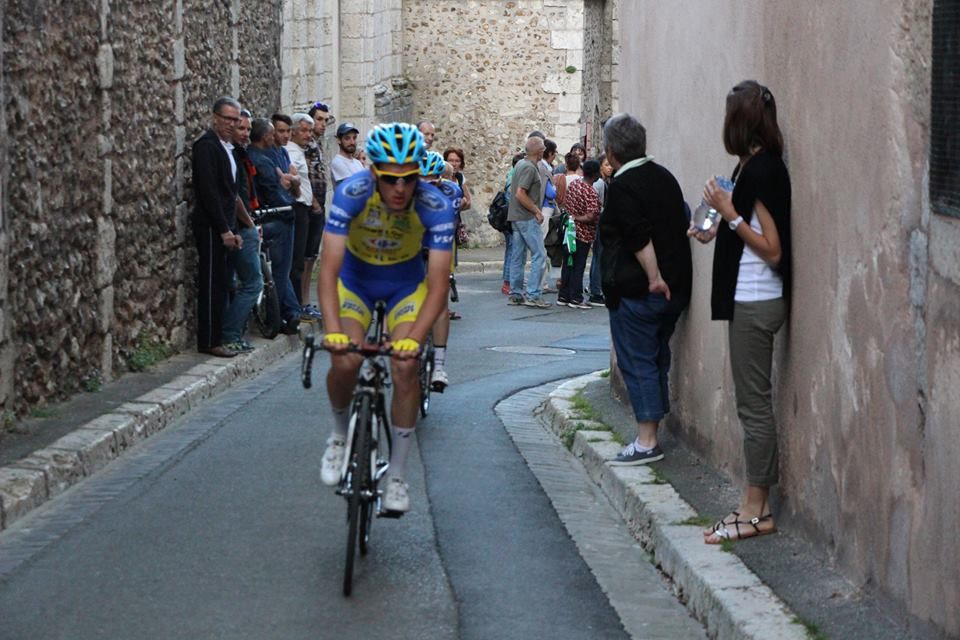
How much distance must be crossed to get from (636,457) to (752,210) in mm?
2230

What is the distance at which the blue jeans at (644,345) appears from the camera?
27.9 feet

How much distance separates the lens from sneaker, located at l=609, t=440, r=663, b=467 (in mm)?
8477

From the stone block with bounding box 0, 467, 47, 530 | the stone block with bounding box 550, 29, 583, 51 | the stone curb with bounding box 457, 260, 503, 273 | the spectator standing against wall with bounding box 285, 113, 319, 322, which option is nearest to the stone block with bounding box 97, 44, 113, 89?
the spectator standing against wall with bounding box 285, 113, 319, 322

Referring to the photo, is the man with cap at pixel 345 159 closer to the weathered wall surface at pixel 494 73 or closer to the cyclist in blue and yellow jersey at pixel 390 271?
the cyclist in blue and yellow jersey at pixel 390 271

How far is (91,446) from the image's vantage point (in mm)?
8836

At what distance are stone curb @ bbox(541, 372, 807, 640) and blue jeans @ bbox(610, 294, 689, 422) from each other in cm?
36

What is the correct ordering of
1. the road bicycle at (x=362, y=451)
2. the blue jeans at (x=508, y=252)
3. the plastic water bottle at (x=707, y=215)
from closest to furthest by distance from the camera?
the road bicycle at (x=362, y=451) → the plastic water bottle at (x=707, y=215) → the blue jeans at (x=508, y=252)

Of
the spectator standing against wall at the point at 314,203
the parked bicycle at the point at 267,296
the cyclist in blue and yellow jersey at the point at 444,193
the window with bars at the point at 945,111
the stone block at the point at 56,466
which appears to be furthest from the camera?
the spectator standing against wall at the point at 314,203

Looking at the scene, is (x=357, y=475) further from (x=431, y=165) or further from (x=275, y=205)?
(x=275, y=205)

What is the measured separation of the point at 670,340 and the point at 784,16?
3.03 metres

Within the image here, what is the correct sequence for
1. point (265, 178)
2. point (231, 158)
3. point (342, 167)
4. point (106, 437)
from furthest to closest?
point (342, 167) → point (265, 178) → point (231, 158) → point (106, 437)

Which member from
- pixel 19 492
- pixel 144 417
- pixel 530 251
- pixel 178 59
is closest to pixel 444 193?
pixel 19 492

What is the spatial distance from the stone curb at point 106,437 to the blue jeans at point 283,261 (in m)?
1.48

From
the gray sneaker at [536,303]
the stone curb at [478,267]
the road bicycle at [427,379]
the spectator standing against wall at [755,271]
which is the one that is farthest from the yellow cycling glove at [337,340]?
the stone curb at [478,267]
